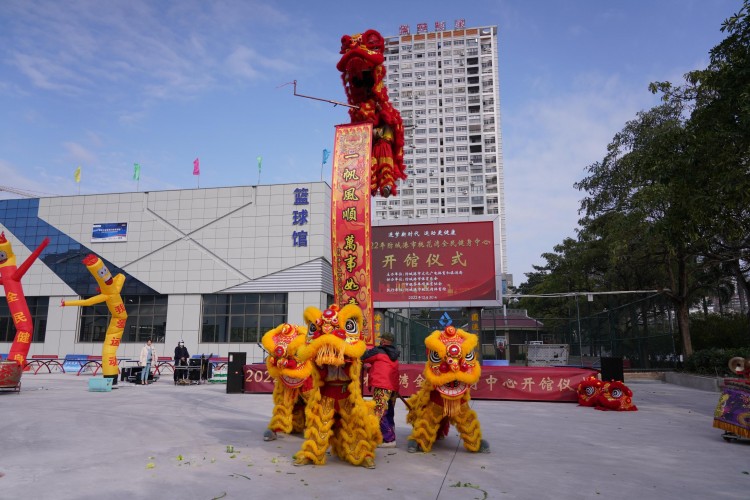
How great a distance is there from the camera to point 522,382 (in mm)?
11758

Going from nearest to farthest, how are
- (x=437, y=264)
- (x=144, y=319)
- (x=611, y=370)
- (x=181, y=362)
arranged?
(x=611, y=370) < (x=181, y=362) < (x=437, y=264) < (x=144, y=319)

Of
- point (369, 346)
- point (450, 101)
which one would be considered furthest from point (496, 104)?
point (369, 346)

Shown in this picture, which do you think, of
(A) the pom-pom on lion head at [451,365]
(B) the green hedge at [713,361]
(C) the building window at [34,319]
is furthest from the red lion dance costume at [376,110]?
(C) the building window at [34,319]

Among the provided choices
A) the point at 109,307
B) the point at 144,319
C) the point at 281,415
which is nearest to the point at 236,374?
the point at 109,307

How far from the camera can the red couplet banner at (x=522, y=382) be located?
11.4m

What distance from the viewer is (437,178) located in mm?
74625

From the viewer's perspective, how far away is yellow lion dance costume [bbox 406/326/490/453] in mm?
5746

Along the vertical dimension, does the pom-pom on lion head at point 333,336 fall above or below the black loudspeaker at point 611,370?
above

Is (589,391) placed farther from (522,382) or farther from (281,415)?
(281,415)

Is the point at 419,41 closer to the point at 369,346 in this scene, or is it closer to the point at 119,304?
the point at 119,304

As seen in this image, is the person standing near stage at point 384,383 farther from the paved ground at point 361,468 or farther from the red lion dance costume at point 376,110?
the red lion dance costume at point 376,110

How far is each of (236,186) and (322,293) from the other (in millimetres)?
6933

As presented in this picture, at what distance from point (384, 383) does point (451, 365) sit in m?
0.90

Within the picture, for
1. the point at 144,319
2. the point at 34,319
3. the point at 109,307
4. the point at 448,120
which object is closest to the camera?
the point at 109,307
